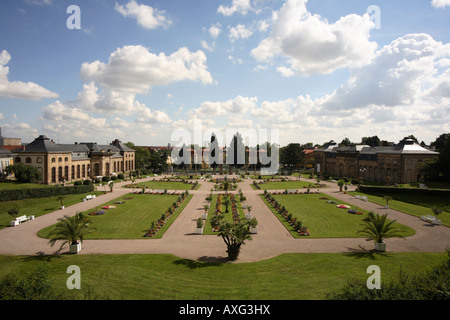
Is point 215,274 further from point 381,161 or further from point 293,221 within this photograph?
point 381,161

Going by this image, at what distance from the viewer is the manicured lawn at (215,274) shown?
1554cm

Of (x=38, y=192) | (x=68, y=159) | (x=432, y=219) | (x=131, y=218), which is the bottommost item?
(x=131, y=218)

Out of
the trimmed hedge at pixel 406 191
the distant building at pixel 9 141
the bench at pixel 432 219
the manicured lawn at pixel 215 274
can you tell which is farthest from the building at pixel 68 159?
the bench at pixel 432 219

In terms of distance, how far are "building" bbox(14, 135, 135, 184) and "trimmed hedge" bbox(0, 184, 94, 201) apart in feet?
55.2

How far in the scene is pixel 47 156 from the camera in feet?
211

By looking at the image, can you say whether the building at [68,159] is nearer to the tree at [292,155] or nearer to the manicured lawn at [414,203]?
the tree at [292,155]

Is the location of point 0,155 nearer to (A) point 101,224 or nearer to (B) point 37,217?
(B) point 37,217

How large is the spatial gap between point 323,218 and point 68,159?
67.6m

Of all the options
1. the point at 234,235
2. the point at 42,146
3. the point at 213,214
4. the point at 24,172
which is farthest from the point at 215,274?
the point at 42,146

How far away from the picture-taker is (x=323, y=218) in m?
35.8

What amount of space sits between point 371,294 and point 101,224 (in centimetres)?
3073
